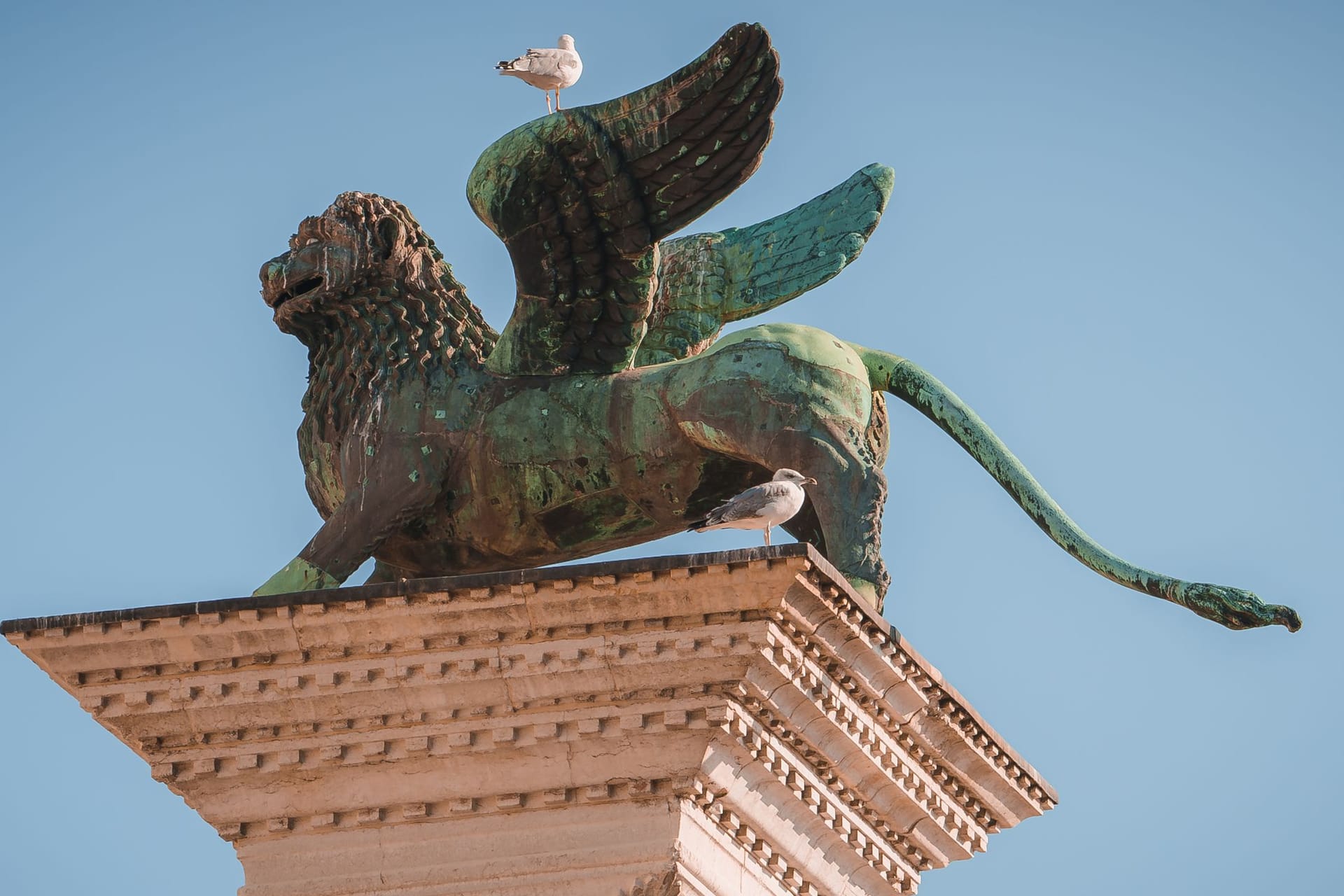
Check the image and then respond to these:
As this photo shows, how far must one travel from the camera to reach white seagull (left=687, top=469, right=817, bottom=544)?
1389 cm

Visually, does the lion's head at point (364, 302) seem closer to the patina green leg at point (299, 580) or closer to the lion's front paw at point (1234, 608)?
the patina green leg at point (299, 580)

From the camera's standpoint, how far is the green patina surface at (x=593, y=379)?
14.8 metres

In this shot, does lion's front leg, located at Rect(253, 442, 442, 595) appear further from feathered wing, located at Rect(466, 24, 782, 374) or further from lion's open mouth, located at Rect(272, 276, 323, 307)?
lion's open mouth, located at Rect(272, 276, 323, 307)

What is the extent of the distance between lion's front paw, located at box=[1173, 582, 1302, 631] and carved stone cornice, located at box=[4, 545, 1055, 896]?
48.3 inches

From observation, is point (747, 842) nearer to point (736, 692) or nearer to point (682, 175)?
point (736, 692)

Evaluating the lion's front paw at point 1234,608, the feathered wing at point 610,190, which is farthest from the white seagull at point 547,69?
the lion's front paw at point 1234,608

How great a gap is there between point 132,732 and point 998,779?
4143 millimetres

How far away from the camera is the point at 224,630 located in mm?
14109

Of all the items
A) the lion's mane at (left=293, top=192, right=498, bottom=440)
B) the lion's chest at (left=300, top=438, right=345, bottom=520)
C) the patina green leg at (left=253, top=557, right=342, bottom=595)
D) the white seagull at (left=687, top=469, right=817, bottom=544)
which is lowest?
the white seagull at (left=687, top=469, right=817, bottom=544)

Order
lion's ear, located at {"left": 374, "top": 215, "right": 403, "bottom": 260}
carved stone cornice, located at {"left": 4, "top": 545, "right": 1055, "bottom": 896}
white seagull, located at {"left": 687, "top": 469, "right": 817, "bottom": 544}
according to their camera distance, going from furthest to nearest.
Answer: lion's ear, located at {"left": 374, "top": 215, "right": 403, "bottom": 260}
white seagull, located at {"left": 687, "top": 469, "right": 817, "bottom": 544}
carved stone cornice, located at {"left": 4, "top": 545, "right": 1055, "bottom": 896}

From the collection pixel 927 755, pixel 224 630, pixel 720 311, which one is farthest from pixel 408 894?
pixel 720 311

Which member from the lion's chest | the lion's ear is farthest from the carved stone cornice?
the lion's ear

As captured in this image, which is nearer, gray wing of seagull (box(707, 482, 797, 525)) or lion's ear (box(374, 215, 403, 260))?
gray wing of seagull (box(707, 482, 797, 525))

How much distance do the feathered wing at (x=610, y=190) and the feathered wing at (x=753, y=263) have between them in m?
0.39
